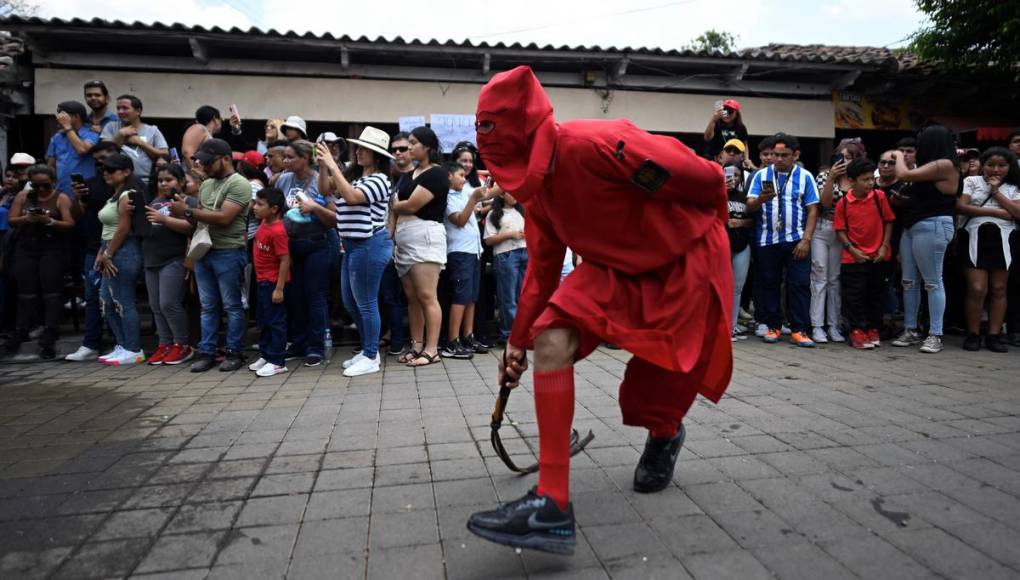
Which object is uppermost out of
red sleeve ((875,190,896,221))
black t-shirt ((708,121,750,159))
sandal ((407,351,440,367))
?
black t-shirt ((708,121,750,159))

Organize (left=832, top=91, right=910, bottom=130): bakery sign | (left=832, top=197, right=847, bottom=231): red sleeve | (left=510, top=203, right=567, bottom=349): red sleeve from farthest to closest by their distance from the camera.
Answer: (left=832, top=91, right=910, bottom=130): bakery sign
(left=832, top=197, right=847, bottom=231): red sleeve
(left=510, top=203, right=567, bottom=349): red sleeve

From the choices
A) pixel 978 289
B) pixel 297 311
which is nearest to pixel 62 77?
pixel 297 311

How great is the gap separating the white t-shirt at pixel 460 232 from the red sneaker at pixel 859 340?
4295 mm

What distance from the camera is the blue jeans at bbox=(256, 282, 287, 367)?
588cm

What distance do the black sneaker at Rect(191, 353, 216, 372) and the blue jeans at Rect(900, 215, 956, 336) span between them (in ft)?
24.7

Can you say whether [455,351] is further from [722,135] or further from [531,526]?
[722,135]

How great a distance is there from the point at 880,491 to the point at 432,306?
416 cm

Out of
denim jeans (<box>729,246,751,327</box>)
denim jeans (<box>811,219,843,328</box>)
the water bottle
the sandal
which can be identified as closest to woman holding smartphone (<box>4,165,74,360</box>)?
the water bottle

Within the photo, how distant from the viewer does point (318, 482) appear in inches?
121

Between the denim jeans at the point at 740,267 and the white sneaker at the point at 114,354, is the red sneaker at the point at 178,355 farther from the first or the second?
the denim jeans at the point at 740,267

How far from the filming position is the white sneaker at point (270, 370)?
5.75 metres

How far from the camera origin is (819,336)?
7195 millimetres

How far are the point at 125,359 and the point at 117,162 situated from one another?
2056mm

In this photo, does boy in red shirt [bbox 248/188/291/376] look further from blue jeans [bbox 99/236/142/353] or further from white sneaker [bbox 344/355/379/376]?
blue jeans [bbox 99/236/142/353]
